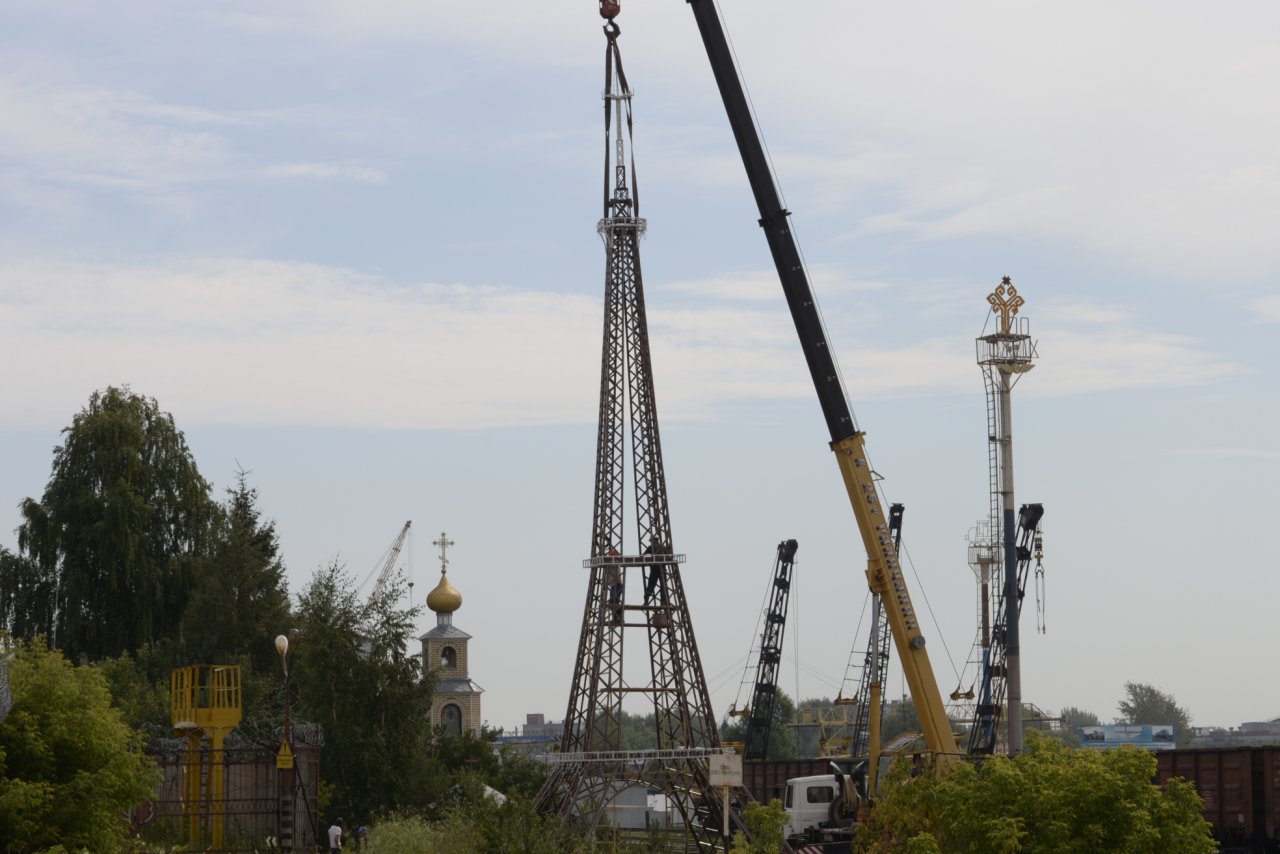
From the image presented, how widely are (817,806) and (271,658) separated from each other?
25.4 m

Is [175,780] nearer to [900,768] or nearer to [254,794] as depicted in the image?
[254,794]

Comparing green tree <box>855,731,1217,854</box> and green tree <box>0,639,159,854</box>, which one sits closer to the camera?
green tree <box>855,731,1217,854</box>

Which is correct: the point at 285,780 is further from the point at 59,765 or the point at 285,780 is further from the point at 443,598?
the point at 443,598

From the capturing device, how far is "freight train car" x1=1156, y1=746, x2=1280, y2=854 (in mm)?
40406

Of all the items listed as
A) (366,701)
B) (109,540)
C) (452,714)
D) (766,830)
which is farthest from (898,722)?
(766,830)

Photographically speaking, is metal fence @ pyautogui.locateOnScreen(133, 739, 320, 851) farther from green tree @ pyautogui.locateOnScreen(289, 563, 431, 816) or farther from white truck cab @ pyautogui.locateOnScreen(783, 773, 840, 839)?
white truck cab @ pyautogui.locateOnScreen(783, 773, 840, 839)

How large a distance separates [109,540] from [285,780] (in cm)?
2980

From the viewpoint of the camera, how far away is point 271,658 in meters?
62.8

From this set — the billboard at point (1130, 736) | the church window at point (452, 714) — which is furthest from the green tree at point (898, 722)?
the church window at point (452, 714)

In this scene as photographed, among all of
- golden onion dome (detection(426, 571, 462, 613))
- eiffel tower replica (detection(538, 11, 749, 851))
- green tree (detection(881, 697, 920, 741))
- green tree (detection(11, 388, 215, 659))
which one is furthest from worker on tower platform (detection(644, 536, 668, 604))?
green tree (detection(881, 697, 920, 741))

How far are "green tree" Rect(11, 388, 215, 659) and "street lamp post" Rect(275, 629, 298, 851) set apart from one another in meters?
28.4

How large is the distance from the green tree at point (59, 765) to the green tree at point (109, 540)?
3552 cm

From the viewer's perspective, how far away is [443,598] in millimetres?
99562

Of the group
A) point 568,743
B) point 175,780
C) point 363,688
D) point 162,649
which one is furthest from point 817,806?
point 162,649
